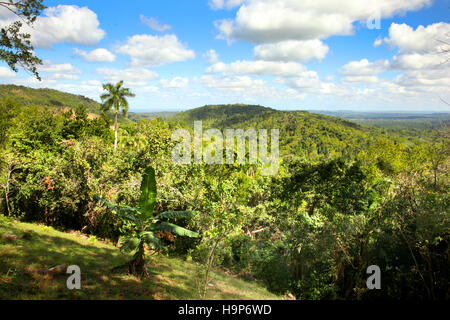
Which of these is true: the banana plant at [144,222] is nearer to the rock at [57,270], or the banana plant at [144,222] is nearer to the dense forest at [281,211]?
the dense forest at [281,211]

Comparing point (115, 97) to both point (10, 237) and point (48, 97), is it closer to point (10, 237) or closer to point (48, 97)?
point (10, 237)

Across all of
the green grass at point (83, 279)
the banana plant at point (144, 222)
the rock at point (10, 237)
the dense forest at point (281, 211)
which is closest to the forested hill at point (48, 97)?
the dense forest at point (281, 211)

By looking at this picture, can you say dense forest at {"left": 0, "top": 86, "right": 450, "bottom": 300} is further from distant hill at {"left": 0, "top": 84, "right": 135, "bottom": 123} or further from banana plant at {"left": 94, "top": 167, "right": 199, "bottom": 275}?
distant hill at {"left": 0, "top": 84, "right": 135, "bottom": 123}

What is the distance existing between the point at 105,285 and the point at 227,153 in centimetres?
2345

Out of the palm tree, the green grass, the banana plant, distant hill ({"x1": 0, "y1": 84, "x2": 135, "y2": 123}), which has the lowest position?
the green grass

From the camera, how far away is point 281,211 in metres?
16.2

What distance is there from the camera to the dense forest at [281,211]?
8258 mm

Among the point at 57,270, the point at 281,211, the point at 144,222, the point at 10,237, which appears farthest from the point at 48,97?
the point at 57,270

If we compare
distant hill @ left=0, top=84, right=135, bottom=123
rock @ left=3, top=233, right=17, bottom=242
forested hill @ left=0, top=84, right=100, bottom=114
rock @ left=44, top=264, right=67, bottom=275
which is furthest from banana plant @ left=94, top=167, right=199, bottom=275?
forested hill @ left=0, top=84, right=100, bottom=114

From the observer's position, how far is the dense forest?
325 inches

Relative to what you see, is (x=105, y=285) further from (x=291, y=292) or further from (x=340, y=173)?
(x=340, y=173)

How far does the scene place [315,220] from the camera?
37.0 feet

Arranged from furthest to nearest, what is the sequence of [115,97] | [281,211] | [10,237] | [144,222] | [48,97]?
[48,97]
[115,97]
[281,211]
[10,237]
[144,222]
